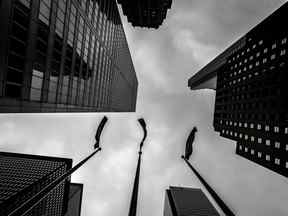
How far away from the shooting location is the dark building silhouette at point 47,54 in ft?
68.7

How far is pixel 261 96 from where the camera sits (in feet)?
193

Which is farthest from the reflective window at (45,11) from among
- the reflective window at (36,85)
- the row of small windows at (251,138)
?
the row of small windows at (251,138)

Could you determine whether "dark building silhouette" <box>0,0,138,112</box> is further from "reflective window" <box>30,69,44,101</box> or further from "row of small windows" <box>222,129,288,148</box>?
"row of small windows" <box>222,129,288,148</box>

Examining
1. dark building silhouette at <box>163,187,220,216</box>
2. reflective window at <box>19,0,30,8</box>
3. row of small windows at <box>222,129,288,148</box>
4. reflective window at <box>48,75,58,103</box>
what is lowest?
dark building silhouette at <box>163,187,220,216</box>

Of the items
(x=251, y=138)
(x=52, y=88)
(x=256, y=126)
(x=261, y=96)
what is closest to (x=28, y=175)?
(x=52, y=88)

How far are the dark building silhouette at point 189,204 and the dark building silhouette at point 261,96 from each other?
7631 cm

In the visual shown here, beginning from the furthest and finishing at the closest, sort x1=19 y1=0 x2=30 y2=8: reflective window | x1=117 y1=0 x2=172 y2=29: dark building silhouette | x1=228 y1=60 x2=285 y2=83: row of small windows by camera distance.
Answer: x1=117 y1=0 x2=172 y2=29: dark building silhouette < x1=228 y1=60 x2=285 y2=83: row of small windows < x1=19 y1=0 x2=30 y2=8: reflective window

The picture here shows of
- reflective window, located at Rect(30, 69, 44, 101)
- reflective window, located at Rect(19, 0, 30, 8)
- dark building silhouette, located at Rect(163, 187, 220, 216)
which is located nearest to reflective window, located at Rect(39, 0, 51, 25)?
reflective window, located at Rect(19, 0, 30, 8)

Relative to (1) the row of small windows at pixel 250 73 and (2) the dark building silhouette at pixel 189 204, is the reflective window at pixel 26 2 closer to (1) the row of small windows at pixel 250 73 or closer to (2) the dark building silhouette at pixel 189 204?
(1) the row of small windows at pixel 250 73

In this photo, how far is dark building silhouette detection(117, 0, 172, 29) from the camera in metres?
126

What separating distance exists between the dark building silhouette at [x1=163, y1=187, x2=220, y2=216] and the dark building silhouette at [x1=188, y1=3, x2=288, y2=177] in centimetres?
7631

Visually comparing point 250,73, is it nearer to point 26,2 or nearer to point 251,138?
point 251,138

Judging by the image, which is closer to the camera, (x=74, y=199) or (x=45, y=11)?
→ (x=45, y=11)

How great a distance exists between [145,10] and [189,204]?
131 m
